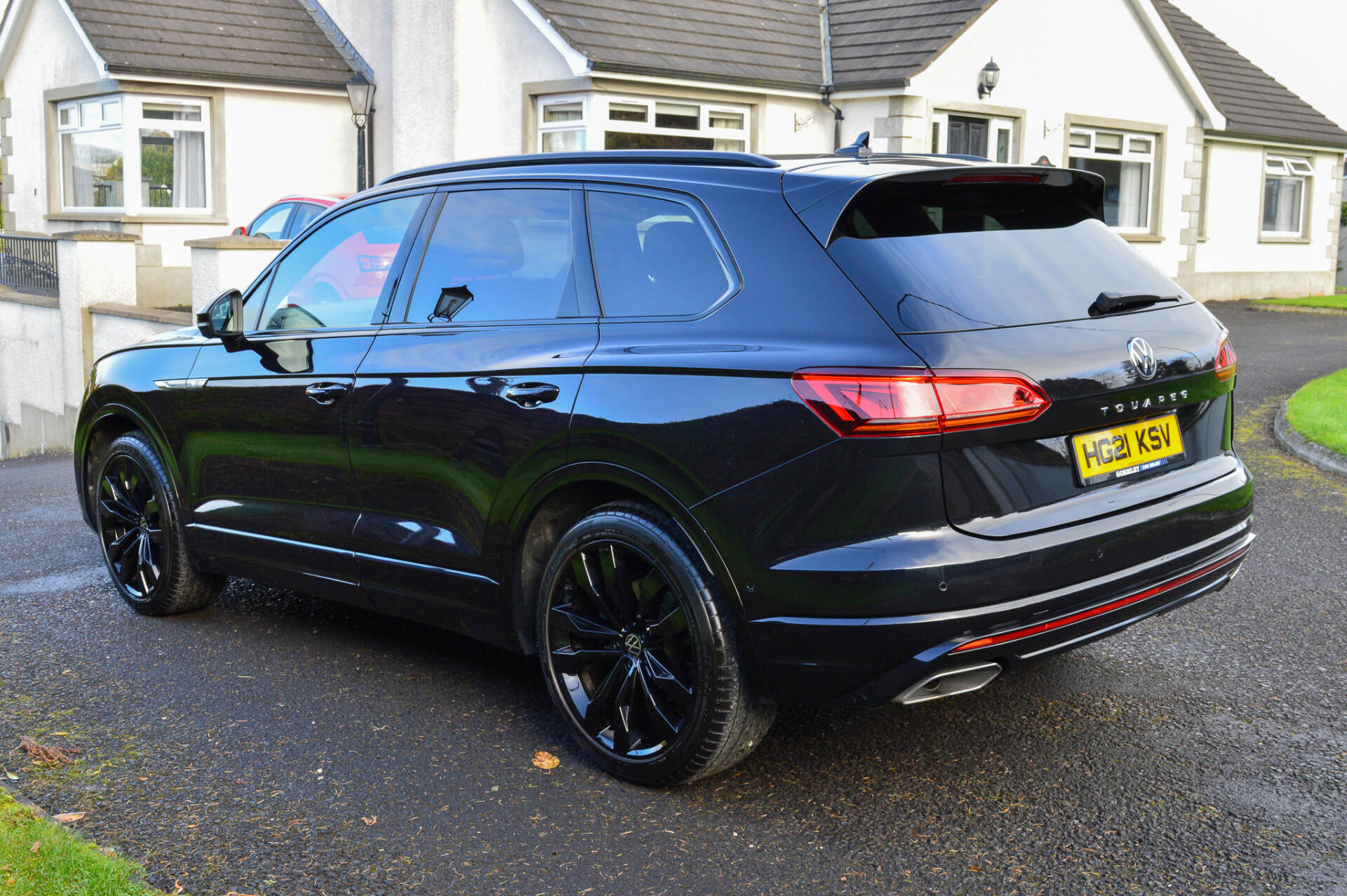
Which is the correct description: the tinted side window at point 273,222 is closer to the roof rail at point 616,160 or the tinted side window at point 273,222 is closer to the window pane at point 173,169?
the window pane at point 173,169

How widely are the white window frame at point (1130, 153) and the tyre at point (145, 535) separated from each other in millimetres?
19247

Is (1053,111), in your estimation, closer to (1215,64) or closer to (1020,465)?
(1215,64)

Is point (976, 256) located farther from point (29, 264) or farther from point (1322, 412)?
point (29, 264)

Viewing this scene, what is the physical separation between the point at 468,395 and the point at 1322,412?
28.0 ft

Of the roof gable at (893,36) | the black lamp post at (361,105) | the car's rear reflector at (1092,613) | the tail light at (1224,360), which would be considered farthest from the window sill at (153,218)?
the car's rear reflector at (1092,613)

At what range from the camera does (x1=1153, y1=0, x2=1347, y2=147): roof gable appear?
2542 cm

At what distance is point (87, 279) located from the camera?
17297 mm

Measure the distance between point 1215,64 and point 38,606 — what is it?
26601mm

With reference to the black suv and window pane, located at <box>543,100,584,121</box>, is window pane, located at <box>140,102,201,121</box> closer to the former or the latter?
window pane, located at <box>543,100,584,121</box>

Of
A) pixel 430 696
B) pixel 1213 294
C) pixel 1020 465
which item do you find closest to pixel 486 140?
pixel 1213 294

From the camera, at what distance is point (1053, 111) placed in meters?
21.7

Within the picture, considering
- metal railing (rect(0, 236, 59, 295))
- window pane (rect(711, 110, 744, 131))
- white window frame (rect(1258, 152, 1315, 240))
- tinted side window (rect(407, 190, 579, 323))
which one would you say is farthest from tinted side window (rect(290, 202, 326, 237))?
white window frame (rect(1258, 152, 1315, 240))

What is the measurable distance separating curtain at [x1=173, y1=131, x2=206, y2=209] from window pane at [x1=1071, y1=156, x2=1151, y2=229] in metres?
15.2

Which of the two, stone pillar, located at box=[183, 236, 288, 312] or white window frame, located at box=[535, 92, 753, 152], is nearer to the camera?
stone pillar, located at box=[183, 236, 288, 312]
